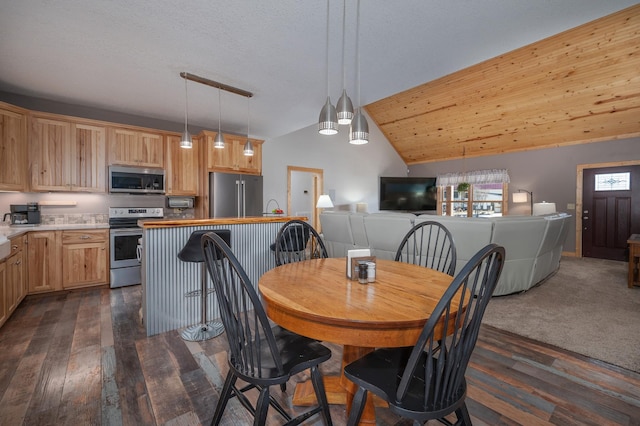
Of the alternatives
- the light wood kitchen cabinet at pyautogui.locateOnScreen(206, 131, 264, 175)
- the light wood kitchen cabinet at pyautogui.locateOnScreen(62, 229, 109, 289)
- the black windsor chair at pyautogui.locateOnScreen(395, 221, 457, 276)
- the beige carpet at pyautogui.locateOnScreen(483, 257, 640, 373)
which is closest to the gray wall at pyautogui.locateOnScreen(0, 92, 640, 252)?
the light wood kitchen cabinet at pyautogui.locateOnScreen(62, 229, 109, 289)

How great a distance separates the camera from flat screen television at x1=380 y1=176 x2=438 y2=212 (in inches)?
338

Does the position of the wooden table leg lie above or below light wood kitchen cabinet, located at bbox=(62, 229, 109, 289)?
below

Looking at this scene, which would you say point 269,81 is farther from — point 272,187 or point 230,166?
point 272,187

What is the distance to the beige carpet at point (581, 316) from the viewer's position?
2250 mm

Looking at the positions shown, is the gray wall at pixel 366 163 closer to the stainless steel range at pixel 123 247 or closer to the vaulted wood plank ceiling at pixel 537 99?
the vaulted wood plank ceiling at pixel 537 99

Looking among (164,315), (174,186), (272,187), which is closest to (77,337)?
(164,315)

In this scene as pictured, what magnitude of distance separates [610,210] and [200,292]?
7923 mm

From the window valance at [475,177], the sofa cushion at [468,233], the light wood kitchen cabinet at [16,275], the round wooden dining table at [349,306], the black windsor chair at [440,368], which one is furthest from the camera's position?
the window valance at [475,177]

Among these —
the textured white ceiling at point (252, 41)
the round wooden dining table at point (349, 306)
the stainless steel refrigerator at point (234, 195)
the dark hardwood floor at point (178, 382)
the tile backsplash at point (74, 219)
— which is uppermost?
the textured white ceiling at point (252, 41)

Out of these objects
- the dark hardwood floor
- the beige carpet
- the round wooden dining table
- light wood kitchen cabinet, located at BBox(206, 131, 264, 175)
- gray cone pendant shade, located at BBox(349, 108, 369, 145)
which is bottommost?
the dark hardwood floor

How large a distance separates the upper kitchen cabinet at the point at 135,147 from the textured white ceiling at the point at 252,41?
0.60m

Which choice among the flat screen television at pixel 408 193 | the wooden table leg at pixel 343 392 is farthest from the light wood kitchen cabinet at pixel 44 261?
the flat screen television at pixel 408 193

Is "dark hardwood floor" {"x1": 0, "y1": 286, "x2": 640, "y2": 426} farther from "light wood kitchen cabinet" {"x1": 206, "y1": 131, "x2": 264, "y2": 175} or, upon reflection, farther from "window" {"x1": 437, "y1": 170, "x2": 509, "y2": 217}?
"window" {"x1": 437, "y1": 170, "x2": 509, "y2": 217}

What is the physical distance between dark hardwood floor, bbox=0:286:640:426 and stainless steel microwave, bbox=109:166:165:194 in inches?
78.8
